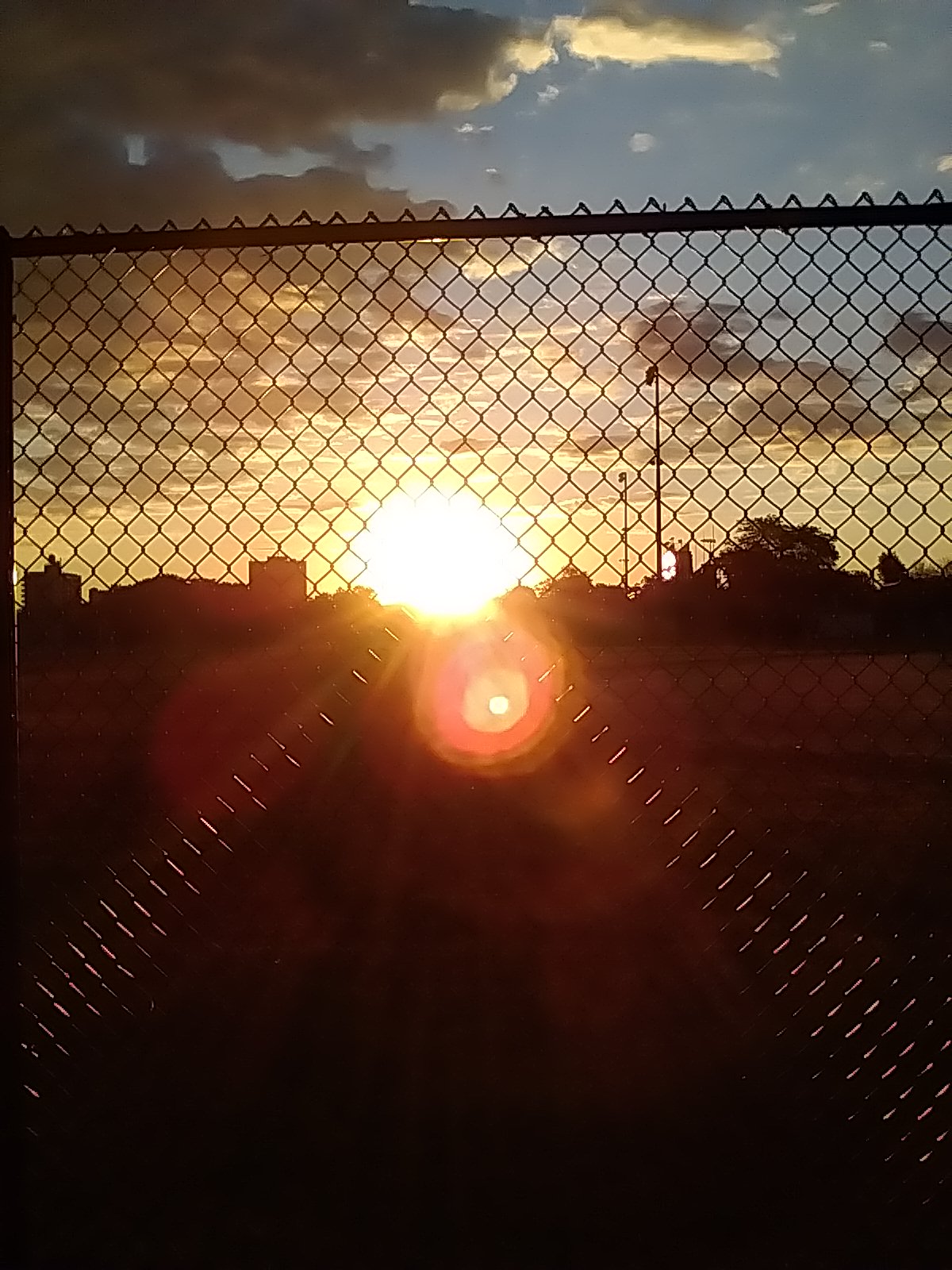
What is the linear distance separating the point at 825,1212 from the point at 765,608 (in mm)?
3034

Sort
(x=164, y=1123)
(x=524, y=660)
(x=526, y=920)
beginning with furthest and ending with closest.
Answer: (x=524, y=660)
(x=526, y=920)
(x=164, y=1123)

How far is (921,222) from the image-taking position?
9.55 feet

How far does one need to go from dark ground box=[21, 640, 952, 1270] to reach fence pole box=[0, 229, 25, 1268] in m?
0.25

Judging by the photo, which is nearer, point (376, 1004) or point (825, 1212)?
point (825, 1212)

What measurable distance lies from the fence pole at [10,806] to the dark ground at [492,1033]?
0.81 ft

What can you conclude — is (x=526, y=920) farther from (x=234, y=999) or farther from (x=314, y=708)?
(x=314, y=708)

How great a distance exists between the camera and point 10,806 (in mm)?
2930

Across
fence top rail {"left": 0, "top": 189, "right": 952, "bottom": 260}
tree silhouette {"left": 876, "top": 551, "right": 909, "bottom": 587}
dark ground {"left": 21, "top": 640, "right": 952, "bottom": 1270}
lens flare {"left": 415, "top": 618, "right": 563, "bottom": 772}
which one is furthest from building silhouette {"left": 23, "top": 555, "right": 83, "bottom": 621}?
lens flare {"left": 415, "top": 618, "right": 563, "bottom": 772}

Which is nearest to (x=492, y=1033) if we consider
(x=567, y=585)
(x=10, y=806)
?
(x=567, y=585)

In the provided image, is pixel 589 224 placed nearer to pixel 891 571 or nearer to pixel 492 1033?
pixel 891 571

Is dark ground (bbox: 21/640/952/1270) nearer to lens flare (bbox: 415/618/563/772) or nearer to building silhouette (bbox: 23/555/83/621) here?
building silhouette (bbox: 23/555/83/621)

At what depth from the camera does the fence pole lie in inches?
112

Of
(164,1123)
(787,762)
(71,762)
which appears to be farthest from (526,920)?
(71,762)

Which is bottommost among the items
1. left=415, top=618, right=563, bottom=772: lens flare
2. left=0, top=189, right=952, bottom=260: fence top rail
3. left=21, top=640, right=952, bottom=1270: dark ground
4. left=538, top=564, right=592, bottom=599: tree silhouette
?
left=21, top=640, right=952, bottom=1270: dark ground
